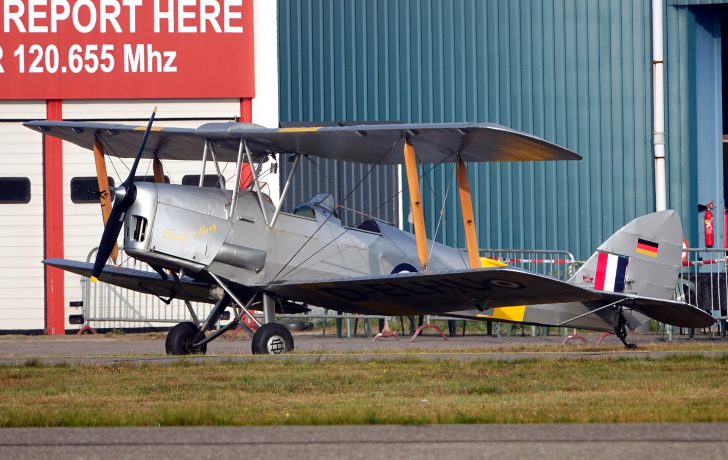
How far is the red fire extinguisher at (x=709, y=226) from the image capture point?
800 inches

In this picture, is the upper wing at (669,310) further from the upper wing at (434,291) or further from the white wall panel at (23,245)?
the white wall panel at (23,245)

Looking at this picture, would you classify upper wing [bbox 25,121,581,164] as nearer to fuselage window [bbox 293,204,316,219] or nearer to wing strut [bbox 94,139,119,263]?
wing strut [bbox 94,139,119,263]

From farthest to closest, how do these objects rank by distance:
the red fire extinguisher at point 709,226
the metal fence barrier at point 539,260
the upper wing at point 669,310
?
the red fire extinguisher at point 709,226, the metal fence barrier at point 539,260, the upper wing at point 669,310

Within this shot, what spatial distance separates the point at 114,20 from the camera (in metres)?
20.9

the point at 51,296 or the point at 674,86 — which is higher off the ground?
the point at 674,86

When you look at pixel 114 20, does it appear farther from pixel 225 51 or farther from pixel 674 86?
pixel 674 86

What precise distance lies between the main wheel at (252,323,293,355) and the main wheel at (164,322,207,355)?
2.88 feet

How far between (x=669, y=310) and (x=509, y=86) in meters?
8.66

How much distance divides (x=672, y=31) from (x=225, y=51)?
25.2 feet

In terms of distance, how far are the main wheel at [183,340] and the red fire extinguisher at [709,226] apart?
1053 centimetres

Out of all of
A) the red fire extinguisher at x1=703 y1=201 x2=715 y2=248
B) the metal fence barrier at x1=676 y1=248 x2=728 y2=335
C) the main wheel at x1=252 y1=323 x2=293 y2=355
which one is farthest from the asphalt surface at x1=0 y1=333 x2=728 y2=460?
the red fire extinguisher at x1=703 y1=201 x2=715 y2=248

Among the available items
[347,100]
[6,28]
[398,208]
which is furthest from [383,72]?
[6,28]

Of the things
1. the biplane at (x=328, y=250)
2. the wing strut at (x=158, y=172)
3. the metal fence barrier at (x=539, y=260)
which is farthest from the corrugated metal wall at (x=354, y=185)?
the wing strut at (x=158, y=172)

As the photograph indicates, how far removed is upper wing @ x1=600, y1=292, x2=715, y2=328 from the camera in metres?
12.7
